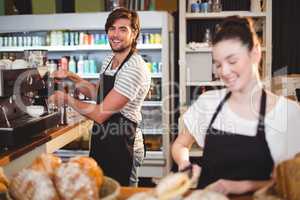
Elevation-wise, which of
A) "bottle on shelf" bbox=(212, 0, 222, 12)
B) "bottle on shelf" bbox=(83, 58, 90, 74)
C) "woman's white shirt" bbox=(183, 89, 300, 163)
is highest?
"bottle on shelf" bbox=(212, 0, 222, 12)

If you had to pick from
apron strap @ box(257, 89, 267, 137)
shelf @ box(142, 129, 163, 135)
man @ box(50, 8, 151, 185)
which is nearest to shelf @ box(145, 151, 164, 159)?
shelf @ box(142, 129, 163, 135)

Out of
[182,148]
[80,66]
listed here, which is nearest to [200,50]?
[80,66]

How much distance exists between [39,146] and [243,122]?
1334 mm

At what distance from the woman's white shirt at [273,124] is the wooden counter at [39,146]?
1.03 meters

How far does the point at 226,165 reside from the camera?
1.42 m

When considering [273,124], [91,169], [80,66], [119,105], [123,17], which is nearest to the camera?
[91,169]

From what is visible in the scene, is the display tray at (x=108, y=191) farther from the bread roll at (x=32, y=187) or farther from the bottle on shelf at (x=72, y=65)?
the bottle on shelf at (x=72, y=65)

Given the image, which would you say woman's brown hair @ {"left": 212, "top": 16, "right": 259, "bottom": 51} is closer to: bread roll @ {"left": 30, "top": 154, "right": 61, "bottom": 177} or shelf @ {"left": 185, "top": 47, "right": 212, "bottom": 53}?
bread roll @ {"left": 30, "top": 154, "right": 61, "bottom": 177}

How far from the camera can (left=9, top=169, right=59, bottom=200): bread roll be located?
1021 millimetres

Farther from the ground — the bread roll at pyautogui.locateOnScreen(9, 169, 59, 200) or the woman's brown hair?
the woman's brown hair

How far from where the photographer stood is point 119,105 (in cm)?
224

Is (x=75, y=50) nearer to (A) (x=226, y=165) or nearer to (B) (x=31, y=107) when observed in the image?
(B) (x=31, y=107)

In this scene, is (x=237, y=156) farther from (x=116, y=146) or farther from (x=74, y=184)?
(x=116, y=146)

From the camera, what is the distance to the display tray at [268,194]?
110cm
